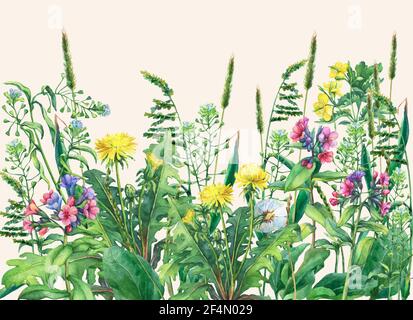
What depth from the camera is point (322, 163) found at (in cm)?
274

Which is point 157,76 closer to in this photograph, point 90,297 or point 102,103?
point 102,103

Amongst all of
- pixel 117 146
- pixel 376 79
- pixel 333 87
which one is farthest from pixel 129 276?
pixel 376 79

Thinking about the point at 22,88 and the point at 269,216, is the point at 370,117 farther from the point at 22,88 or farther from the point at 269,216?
the point at 22,88

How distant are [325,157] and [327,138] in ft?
0.18

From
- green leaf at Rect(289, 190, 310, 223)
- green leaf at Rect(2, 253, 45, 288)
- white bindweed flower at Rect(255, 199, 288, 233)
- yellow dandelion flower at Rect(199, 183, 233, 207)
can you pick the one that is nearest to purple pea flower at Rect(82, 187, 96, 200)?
green leaf at Rect(2, 253, 45, 288)

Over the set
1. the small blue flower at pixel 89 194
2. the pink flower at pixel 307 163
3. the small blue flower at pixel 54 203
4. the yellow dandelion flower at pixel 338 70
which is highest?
the yellow dandelion flower at pixel 338 70

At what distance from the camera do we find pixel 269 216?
2.72m

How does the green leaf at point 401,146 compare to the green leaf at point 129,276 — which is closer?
the green leaf at point 129,276

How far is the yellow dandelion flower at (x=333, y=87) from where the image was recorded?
2.76 m

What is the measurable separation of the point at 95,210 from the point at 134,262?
185 mm

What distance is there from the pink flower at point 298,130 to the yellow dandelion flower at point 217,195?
24 centimetres

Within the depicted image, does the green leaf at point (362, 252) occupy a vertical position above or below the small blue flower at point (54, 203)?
below

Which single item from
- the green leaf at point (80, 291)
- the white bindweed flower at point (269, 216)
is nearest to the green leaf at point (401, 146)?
the white bindweed flower at point (269, 216)

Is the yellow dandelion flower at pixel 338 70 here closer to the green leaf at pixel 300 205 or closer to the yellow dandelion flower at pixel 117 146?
the green leaf at pixel 300 205
